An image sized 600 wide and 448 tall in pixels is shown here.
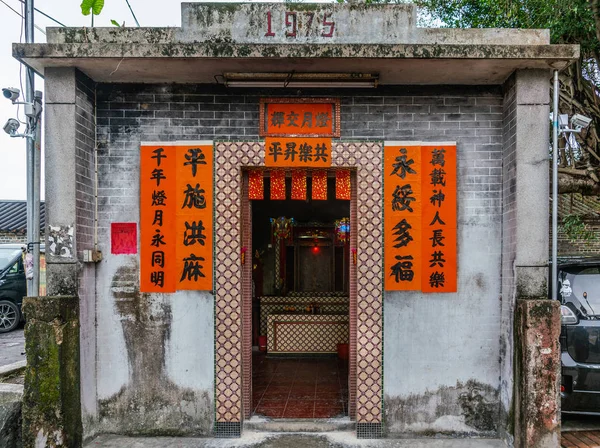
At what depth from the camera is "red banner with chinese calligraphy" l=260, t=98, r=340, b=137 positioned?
5035 millimetres

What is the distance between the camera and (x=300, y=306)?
9281 millimetres

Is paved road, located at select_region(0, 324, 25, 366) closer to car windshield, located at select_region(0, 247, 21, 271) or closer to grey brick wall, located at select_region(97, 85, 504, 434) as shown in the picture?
car windshield, located at select_region(0, 247, 21, 271)

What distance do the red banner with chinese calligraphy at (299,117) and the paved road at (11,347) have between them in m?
6.62

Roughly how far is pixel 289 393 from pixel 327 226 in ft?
17.2

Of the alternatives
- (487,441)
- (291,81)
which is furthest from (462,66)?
(487,441)

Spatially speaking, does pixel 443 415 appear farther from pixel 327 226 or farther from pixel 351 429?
pixel 327 226

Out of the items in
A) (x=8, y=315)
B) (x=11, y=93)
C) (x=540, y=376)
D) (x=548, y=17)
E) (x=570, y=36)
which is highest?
(x=548, y=17)

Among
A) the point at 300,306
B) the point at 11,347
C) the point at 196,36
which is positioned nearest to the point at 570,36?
the point at 196,36

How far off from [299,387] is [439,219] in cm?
343

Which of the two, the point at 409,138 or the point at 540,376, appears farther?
the point at 409,138

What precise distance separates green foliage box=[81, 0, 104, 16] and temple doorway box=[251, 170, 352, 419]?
102 inches

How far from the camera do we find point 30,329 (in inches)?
171

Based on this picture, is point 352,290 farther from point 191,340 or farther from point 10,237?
point 10,237

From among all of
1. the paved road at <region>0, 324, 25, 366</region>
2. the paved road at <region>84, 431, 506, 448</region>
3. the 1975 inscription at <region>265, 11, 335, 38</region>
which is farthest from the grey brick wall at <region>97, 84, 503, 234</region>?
the paved road at <region>0, 324, 25, 366</region>
